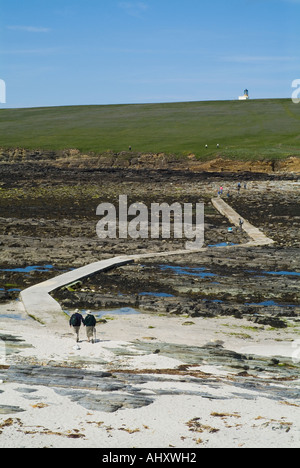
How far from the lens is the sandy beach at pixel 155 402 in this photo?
12250 mm

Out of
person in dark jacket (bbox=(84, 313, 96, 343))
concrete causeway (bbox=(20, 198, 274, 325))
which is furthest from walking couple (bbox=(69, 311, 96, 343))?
concrete causeway (bbox=(20, 198, 274, 325))

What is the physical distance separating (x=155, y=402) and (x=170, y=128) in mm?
88418

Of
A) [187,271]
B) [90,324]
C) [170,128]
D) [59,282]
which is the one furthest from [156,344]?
[170,128]

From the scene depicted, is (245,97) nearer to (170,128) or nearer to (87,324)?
(170,128)

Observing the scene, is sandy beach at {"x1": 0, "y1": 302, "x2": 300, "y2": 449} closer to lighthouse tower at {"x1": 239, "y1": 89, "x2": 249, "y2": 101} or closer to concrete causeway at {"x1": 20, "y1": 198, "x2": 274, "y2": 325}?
concrete causeway at {"x1": 20, "y1": 198, "x2": 274, "y2": 325}

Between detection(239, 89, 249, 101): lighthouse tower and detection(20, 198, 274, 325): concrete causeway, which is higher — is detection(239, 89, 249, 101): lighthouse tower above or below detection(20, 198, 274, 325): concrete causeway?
above

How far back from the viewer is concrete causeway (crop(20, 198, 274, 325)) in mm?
22750

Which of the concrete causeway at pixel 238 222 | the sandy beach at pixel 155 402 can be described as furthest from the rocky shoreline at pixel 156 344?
the concrete causeway at pixel 238 222

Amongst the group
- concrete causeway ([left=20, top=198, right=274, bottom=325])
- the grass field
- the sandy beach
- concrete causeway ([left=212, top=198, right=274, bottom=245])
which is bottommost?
the sandy beach

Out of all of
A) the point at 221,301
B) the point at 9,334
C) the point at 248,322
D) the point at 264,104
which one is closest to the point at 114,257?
the point at 221,301

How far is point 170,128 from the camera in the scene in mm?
99812

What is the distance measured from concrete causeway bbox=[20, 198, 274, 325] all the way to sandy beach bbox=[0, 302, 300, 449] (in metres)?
2.36

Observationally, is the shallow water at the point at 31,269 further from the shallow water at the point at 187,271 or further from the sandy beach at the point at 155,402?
the sandy beach at the point at 155,402

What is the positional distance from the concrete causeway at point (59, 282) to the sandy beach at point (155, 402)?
236 cm
